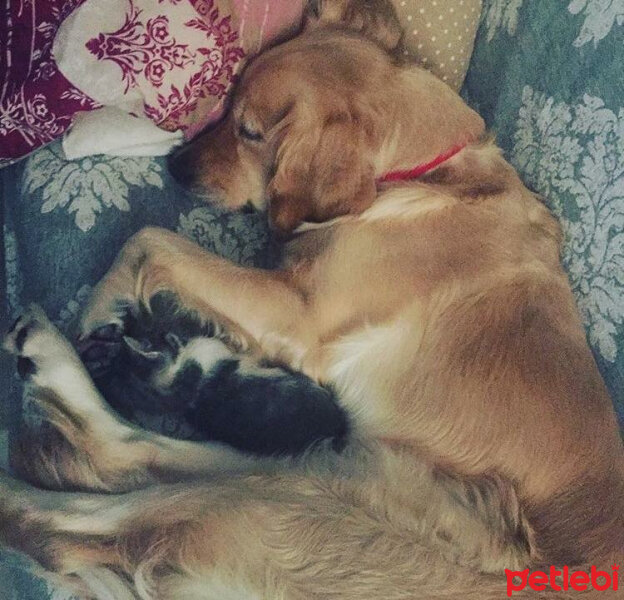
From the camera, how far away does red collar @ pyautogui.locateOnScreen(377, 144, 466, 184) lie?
1.61m

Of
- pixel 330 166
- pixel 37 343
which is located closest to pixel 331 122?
pixel 330 166

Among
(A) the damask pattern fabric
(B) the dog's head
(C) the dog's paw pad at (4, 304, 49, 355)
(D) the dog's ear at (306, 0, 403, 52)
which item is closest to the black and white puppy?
(C) the dog's paw pad at (4, 304, 49, 355)

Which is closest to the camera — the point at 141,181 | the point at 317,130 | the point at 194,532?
the point at 194,532

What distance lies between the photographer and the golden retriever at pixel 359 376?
4.49 feet

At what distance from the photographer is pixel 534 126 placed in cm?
172

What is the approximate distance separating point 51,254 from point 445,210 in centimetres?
86

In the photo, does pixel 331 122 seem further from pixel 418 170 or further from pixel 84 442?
pixel 84 442

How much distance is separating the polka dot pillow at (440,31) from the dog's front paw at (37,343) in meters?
1.05

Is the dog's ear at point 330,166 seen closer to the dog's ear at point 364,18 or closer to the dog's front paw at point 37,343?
the dog's ear at point 364,18

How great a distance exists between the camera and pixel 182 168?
1.71 metres

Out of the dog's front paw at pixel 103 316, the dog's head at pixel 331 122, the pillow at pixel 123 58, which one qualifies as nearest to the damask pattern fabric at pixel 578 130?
the dog's head at pixel 331 122

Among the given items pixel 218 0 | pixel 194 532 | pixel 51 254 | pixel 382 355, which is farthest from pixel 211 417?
pixel 218 0

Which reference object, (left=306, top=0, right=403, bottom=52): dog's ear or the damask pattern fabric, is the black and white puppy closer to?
the damask pattern fabric

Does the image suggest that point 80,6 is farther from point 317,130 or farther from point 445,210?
point 445,210
